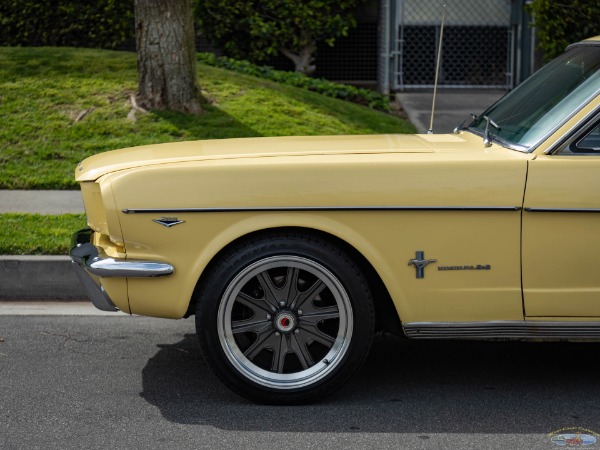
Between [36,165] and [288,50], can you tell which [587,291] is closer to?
[36,165]

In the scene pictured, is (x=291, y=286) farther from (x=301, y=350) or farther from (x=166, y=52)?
(x=166, y=52)

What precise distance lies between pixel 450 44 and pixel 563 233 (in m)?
11.3

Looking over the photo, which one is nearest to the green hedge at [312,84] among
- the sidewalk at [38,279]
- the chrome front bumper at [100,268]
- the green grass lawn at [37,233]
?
the green grass lawn at [37,233]

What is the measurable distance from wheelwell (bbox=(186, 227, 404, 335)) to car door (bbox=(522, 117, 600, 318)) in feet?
2.01

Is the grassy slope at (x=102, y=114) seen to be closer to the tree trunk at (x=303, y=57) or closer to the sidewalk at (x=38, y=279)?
the tree trunk at (x=303, y=57)

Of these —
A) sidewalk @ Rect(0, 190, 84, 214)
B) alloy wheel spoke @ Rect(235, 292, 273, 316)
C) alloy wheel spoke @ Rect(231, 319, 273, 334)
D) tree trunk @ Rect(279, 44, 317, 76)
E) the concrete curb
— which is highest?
tree trunk @ Rect(279, 44, 317, 76)

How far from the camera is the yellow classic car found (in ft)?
15.2

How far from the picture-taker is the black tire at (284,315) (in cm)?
469

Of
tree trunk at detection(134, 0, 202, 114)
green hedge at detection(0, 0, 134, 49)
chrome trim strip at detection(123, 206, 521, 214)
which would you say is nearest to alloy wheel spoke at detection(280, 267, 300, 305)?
chrome trim strip at detection(123, 206, 521, 214)

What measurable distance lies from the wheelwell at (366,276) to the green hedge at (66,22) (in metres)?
9.91

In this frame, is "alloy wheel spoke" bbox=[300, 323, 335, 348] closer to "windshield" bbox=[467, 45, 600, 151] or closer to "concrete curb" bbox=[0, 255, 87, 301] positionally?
"windshield" bbox=[467, 45, 600, 151]

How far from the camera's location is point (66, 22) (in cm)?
1426

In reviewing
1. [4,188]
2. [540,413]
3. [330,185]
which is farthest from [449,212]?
[4,188]

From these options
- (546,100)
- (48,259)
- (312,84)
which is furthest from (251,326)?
(312,84)
